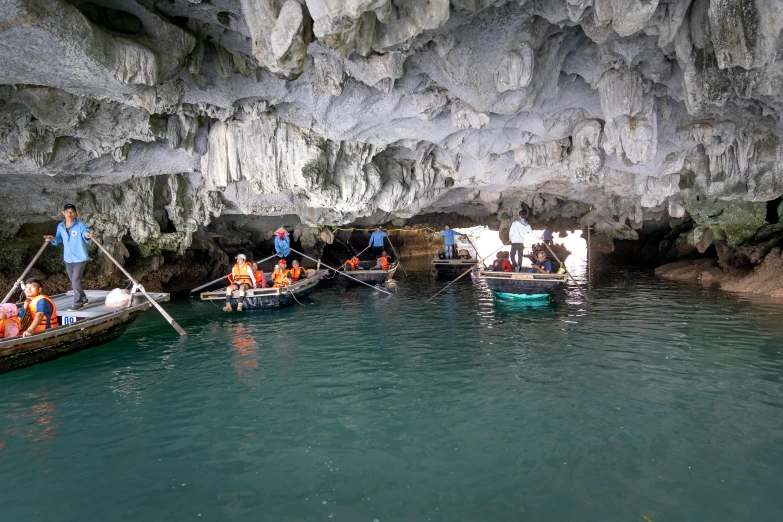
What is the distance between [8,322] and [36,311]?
1.24 feet

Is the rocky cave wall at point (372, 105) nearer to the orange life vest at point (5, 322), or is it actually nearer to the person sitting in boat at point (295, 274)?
the person sitting in boat at point (295, 274)

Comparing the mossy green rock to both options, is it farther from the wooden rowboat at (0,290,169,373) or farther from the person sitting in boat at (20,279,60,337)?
the person sitting in boat at (20,279,60,337)

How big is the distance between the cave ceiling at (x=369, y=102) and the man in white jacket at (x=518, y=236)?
1.52m

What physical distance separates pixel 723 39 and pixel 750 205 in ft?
37.5

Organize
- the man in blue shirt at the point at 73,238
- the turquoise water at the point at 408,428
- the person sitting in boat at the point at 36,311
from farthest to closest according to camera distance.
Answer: the man in blue shirt at the point at 73,238 < the person sitting in boat at the point at 36,311 < the turquoise water at the point at 408,428

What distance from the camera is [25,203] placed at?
1244 cm

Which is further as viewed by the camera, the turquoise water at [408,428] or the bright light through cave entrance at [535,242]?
the bright light through cave entrance at [535,242]

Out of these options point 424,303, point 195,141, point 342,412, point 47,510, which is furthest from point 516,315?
point 47,510

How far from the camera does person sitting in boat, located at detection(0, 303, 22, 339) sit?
23.0 feet

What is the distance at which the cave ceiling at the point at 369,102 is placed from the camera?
5.44m

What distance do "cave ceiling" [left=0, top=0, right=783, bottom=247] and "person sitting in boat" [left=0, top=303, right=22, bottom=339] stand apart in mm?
3156

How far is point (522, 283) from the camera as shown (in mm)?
12914

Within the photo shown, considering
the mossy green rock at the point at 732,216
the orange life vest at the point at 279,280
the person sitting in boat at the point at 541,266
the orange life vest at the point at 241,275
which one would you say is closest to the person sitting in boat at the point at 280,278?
the orange life vest at the point at 279,280

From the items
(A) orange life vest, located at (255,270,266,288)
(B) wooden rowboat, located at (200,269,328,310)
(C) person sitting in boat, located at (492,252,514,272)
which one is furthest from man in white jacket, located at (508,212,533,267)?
(A) orange life vest, located at (255,270,266,288)
